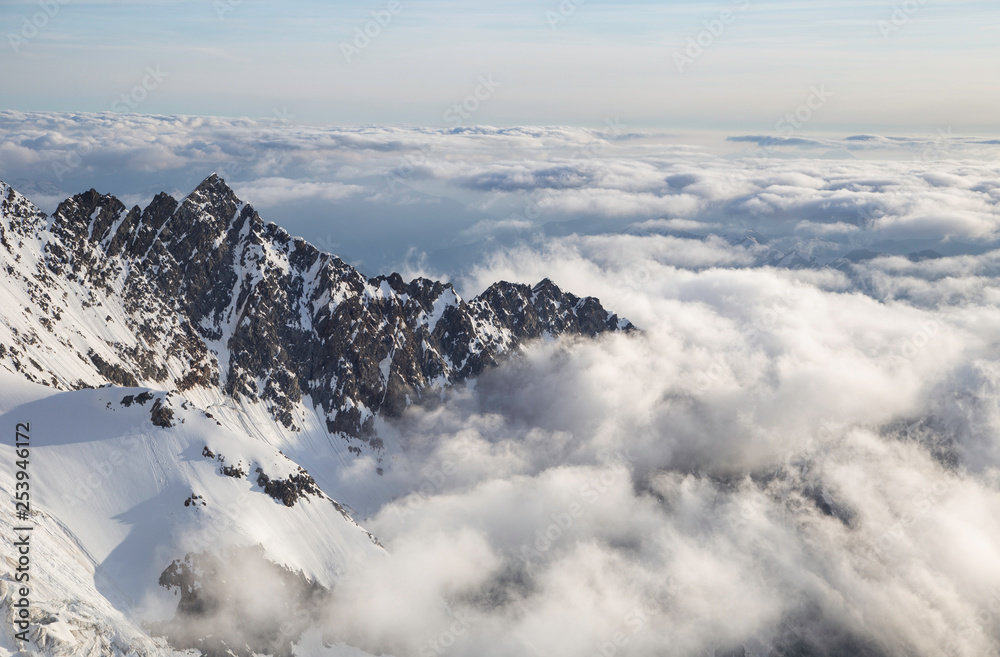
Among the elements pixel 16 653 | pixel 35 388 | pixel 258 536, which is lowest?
pixel 258 536

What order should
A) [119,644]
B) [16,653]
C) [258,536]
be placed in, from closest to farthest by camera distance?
[16,653] → [119,644] → [258,536]

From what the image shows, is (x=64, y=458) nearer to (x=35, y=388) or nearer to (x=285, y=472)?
(x=35, y=388)

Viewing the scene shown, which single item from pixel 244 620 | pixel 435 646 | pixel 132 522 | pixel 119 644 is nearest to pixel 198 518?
pixel 132 522

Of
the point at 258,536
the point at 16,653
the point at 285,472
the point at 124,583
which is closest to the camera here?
the point at 16,653

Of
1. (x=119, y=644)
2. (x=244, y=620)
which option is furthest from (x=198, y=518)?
(x=119, y=644)

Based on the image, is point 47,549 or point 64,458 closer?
point 47,549

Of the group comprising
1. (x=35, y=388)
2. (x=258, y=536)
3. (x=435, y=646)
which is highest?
(x=35, y=388)

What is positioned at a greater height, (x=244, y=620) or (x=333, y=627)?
(x=244, y=620)

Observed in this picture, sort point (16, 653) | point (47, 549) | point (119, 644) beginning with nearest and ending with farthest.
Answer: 1. point (16, 653)
2. point (119, 644)
3. point (47, 549)

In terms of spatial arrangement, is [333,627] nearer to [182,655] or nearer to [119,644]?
[182,655]
